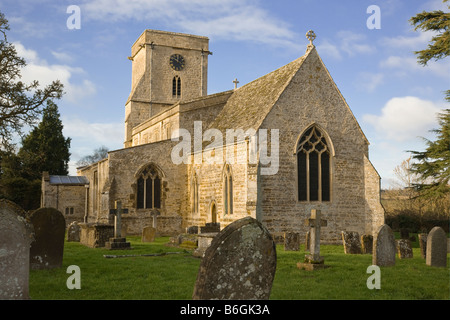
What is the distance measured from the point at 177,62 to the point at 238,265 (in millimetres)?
32996

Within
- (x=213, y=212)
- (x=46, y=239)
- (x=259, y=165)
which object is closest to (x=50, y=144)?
(x=213, y=212)

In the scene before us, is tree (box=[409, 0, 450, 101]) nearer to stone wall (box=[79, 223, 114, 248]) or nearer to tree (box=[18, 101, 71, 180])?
stone wall (box=[79, 223, 114, 248])

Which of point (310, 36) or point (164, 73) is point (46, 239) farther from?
point (164, 73)

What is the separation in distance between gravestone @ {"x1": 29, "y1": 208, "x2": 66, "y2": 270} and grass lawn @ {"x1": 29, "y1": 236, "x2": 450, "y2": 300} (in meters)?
0.34

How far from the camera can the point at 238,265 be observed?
5.82 meters

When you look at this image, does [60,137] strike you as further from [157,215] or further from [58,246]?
[58,246]

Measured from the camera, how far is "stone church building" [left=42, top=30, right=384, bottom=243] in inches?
699

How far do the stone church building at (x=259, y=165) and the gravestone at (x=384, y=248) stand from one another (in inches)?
253

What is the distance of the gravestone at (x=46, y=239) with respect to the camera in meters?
9.95

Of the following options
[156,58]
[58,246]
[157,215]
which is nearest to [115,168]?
[157,215]

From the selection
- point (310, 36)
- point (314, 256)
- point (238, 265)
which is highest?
point (310, 36)

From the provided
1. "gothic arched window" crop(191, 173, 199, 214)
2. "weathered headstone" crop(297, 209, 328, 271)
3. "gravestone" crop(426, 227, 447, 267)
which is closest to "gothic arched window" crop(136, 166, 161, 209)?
"gothic arched window" crop(191, 173, 199, 214)

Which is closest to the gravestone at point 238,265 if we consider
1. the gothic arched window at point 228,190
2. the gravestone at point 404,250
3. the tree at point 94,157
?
the gravestone at point 404,250
